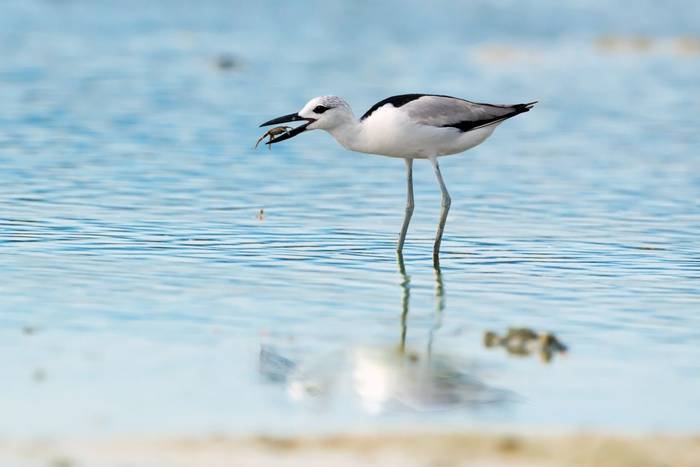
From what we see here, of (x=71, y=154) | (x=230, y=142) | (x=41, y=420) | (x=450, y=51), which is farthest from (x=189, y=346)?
(x=450, y=51)

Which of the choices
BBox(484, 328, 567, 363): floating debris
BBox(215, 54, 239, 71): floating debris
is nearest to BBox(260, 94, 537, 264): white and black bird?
BBox(484, 328, 567, 363): floating debris

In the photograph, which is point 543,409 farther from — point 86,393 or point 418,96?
point 418,96

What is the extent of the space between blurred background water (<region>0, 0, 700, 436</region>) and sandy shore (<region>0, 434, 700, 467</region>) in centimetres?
29

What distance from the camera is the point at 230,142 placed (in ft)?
65.2

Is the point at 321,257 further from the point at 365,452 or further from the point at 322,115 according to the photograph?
the point at 365,452

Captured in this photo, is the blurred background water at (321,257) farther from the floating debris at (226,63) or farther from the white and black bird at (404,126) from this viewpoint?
the white and black bird at (404,126)

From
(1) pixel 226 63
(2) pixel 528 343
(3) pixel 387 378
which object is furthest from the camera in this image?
(1) pixel 226 63

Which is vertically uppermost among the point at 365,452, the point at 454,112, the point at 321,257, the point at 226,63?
the point at 226,63

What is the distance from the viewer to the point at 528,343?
9383 mm

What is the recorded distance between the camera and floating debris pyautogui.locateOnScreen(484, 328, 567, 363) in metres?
9.30

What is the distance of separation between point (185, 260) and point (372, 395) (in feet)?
13.8

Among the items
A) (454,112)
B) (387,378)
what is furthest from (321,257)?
(387,378)

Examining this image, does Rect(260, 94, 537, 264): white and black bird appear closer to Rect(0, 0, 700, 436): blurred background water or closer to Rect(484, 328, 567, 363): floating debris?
Rect(0, 0, 700, 436): blurred background water

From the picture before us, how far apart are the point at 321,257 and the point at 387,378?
154 inches
